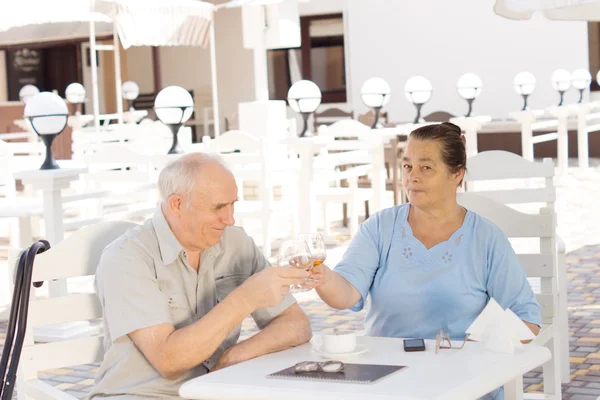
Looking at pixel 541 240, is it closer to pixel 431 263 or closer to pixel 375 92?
pixel 431 263

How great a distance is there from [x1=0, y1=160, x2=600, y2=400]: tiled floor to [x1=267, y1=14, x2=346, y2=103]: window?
35.7ft

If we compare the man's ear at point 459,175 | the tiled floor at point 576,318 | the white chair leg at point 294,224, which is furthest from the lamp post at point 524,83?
the man's ear at point 459,175

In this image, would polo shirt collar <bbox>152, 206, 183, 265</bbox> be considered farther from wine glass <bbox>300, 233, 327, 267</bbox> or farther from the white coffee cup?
the white coffee cup

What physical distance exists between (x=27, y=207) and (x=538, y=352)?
16.4 ft

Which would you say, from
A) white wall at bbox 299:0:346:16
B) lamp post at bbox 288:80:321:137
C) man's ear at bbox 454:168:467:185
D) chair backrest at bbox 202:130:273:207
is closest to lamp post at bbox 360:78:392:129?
lamp post at bbox 288:80:321:137

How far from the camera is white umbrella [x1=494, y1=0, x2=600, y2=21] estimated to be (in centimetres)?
365

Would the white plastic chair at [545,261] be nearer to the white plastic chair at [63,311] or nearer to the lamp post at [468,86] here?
the white plastic chair at [63,311]

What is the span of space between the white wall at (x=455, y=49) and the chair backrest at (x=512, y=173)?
13.5m

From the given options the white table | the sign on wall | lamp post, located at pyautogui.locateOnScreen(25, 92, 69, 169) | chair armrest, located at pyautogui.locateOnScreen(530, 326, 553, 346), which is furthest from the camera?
the sign on wall

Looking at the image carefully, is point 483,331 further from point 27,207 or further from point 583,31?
point 583,31

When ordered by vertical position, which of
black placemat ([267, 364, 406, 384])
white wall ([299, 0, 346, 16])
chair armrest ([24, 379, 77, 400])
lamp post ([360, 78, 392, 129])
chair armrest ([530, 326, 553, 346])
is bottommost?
chair armrest ([530, 326, 553, 346])

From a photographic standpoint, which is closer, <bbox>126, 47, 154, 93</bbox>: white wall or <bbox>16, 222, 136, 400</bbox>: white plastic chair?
<bbox>16, 222, 136, 400</bbox>: white plastic chair

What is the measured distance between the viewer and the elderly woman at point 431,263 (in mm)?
3180

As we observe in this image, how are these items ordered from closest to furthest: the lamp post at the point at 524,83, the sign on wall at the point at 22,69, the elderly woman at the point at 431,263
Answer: the elderly woman at the point at 431,263 < the lamp post at the point at 524,83 < the sign on wall at the point at 22,69
